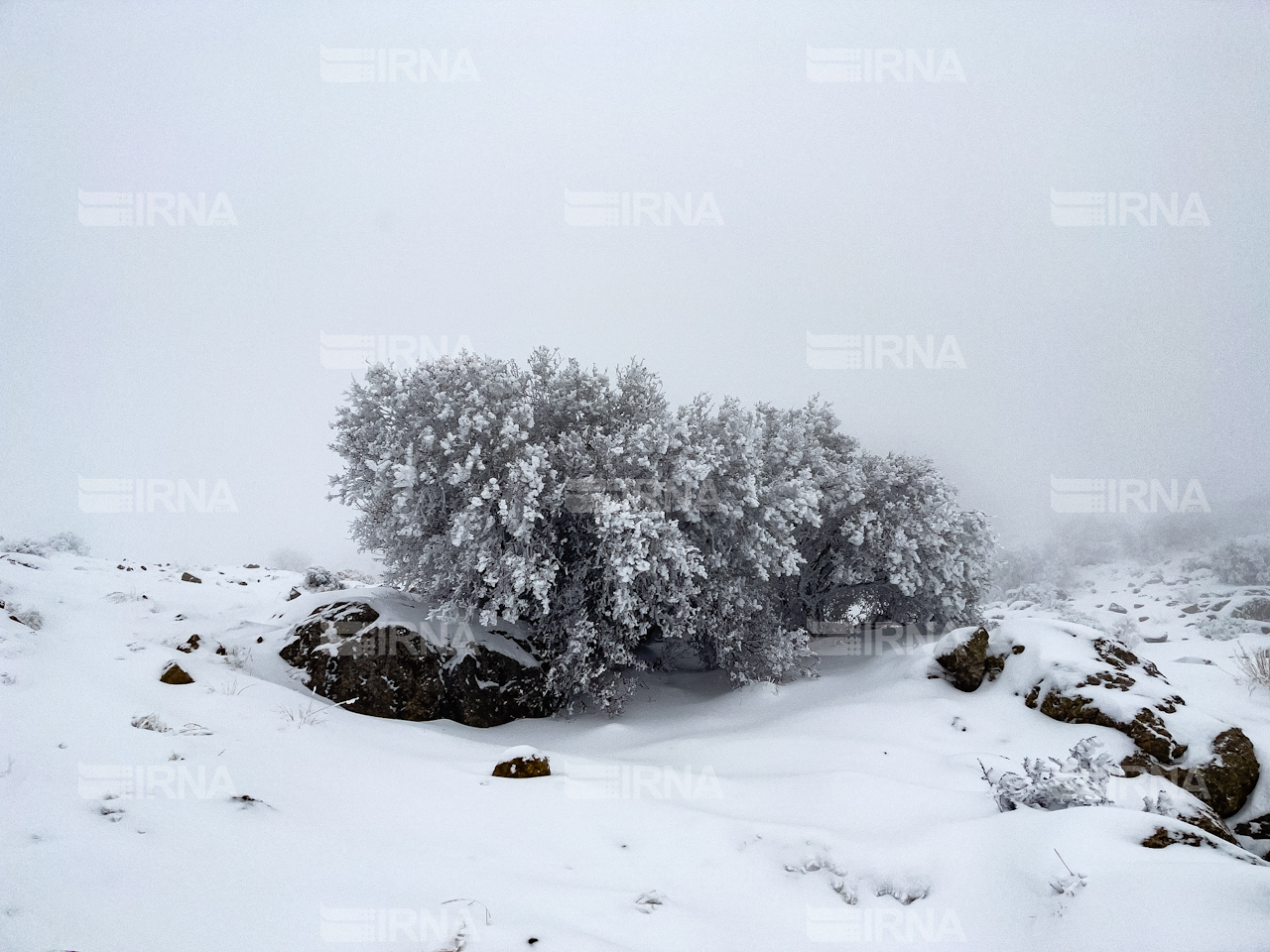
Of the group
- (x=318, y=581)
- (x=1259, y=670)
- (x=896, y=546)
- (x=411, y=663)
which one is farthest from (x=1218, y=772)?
(x=318, y=581)

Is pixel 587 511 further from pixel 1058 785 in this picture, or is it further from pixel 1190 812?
pixel 1190 812

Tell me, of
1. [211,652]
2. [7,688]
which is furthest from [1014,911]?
[211,652]

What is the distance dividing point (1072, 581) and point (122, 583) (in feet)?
115

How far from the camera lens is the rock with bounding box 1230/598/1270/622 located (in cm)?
1759

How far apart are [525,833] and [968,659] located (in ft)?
24.9

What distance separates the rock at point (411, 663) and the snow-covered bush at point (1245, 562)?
2708cm

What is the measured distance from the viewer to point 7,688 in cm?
498

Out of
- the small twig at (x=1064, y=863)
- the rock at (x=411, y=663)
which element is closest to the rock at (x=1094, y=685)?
the small twig at (x=1064, y=863)

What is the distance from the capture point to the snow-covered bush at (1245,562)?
74.3 feet

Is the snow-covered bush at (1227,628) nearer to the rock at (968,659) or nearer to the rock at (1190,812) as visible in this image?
the rock at (968,659)

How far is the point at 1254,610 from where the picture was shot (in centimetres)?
1784

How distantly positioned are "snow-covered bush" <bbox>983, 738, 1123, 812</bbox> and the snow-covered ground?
0.28 meters

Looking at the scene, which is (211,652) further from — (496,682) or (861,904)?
(861,904)

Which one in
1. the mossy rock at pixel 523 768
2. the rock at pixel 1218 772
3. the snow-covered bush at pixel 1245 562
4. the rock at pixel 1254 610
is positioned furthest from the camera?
the snow-covered bush at pixel 1245 562
